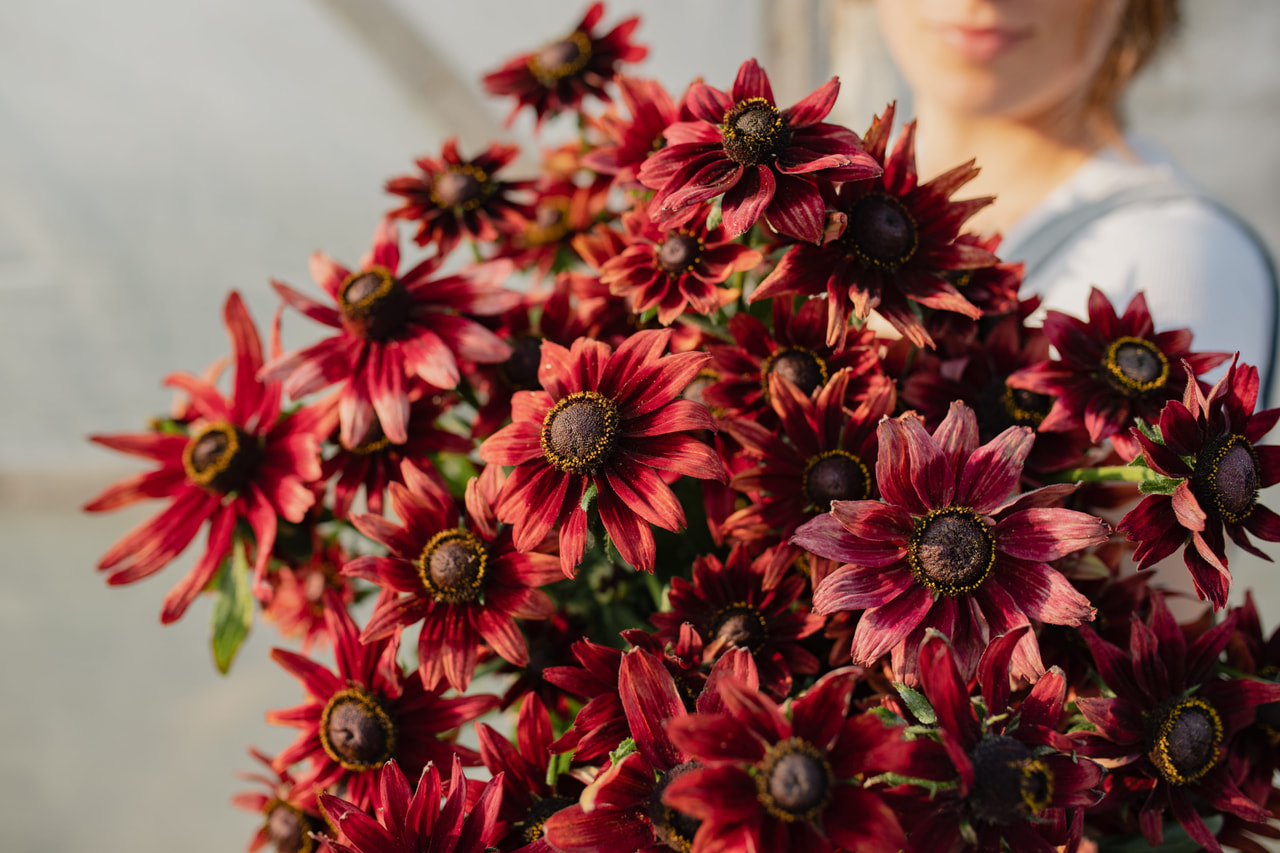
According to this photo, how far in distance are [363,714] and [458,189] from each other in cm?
26

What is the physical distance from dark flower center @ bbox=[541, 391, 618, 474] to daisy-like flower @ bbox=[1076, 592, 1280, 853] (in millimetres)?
164

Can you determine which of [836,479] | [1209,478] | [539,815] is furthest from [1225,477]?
[539,815]

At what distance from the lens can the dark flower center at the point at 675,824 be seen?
23 centimetres

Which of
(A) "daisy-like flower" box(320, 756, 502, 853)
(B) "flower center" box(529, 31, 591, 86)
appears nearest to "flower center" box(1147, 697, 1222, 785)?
(A) "daisy-like flower" box(320, 756, 502, 853)

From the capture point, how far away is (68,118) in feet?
4.34

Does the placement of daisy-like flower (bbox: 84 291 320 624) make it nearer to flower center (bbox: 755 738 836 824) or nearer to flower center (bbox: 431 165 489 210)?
flower center (bbox: 431 165 489 210)

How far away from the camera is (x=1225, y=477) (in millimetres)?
272

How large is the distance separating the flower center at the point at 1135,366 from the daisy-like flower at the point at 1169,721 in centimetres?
8

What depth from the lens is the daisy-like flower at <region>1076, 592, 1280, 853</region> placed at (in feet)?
0.91

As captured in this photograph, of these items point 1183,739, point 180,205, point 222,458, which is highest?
point 180,205

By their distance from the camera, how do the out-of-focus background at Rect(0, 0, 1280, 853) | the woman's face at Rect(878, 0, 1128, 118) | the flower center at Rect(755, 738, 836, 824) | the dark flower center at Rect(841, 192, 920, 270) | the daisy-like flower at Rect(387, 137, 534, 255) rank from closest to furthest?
the flower center at Rect(755, 738, 836, 824)
the dark flower center at Rect(841, 192, 920, 270)
the daisy-like flower at Rect(387, 137, 534, 255)
the woman's face at Rect(878, 0, 1128, 118)
the out-of-focus background at Rect(0, 0, 1280, 853)

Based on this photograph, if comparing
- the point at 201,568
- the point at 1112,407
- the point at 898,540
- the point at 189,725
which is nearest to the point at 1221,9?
the point at 1112,407

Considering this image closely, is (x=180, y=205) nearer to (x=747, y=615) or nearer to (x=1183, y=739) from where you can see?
(x=747, y=615)

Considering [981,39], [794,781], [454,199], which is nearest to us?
[794,781]
